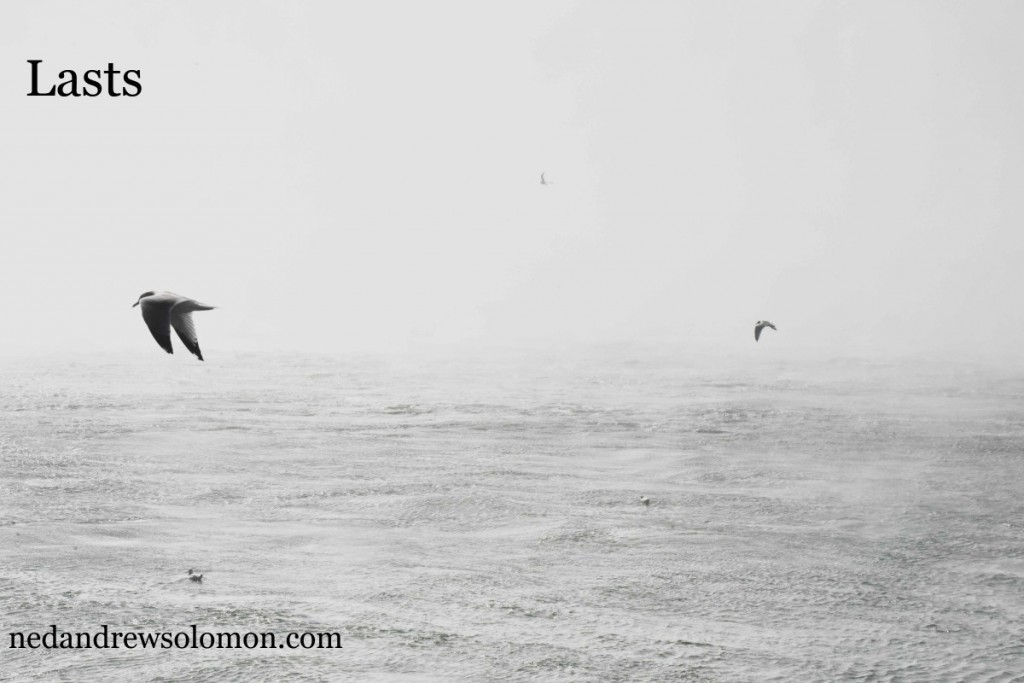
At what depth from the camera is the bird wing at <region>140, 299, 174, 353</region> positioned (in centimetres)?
580

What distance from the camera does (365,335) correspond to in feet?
148

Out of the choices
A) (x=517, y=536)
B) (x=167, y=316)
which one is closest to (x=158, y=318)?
(x=167, y=316)

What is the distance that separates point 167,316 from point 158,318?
59 millimetres

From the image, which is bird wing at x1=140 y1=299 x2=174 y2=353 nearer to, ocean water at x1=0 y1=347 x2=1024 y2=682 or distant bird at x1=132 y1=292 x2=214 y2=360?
distant bird at x1=132 y1=292 x2=214 y2=360

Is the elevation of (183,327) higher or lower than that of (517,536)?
higher

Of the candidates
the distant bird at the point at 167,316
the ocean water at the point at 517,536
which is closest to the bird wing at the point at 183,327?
the distant bird at the point at 167,316

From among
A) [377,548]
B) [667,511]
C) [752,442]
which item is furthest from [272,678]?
[752,442]

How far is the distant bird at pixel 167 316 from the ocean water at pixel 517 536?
5.93ft

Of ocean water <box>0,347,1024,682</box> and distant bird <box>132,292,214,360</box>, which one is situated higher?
distant bird <box>132,292,214,360</box>

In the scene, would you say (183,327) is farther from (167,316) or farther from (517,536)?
(517,536)

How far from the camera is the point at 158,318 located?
19.1ft

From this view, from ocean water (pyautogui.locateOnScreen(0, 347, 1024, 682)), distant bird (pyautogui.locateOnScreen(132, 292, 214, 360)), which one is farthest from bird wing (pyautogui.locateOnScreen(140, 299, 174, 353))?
ocean water (pyautogui.locateOnScreen(0, 347, 1024, 682))

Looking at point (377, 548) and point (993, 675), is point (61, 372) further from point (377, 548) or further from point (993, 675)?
point (993, 675)

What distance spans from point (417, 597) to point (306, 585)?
770 millimetres
